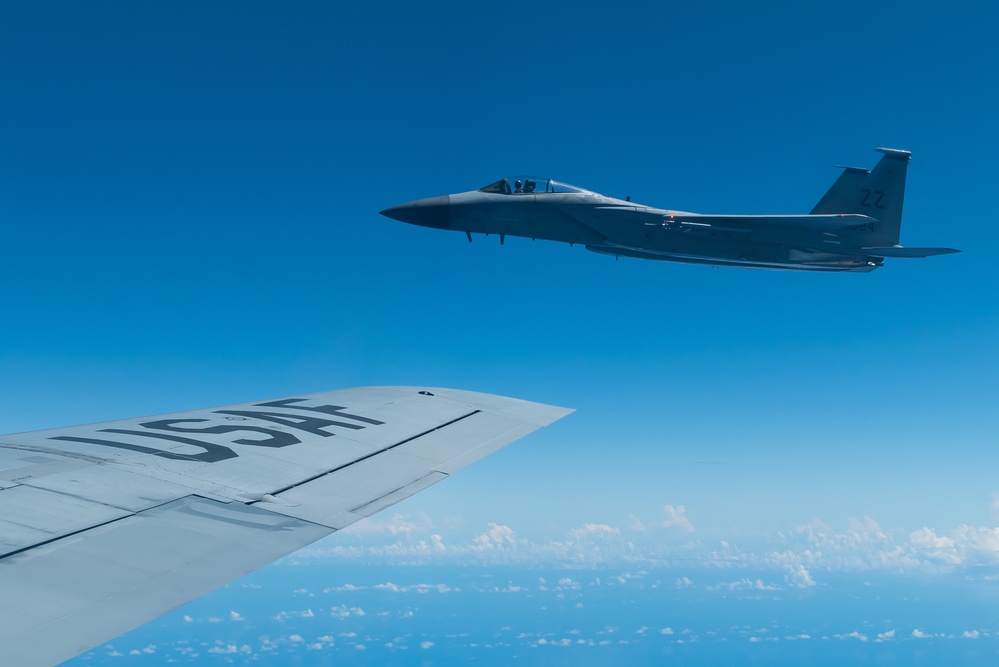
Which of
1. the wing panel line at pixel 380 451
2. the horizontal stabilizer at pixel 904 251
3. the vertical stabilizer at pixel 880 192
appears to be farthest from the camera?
the vertical stabilizer at pixel 880 192

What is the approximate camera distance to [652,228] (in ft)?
78.0

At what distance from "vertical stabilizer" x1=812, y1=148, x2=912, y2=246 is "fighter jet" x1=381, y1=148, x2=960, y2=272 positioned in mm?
819

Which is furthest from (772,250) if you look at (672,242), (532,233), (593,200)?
(532,233)

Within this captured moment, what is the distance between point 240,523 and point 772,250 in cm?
2233

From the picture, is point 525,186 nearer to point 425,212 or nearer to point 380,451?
point 425,212

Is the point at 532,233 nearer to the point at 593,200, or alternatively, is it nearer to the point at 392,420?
the point at 593,200

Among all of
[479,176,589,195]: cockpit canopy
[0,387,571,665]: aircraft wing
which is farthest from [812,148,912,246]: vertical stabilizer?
[0,387,571,665]: aircraft wing

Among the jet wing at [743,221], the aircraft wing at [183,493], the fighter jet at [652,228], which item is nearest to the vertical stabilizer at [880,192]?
the fighter jet at [652,228]

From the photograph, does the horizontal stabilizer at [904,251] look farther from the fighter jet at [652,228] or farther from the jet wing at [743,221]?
the jet wing at [743,221]

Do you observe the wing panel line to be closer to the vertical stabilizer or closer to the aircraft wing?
the aircraft wing

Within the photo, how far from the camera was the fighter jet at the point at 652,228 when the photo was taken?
23422 mm

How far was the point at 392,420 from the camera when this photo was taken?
980cm

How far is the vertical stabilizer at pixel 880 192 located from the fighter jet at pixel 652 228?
2.69ft

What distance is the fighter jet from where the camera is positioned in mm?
23422
